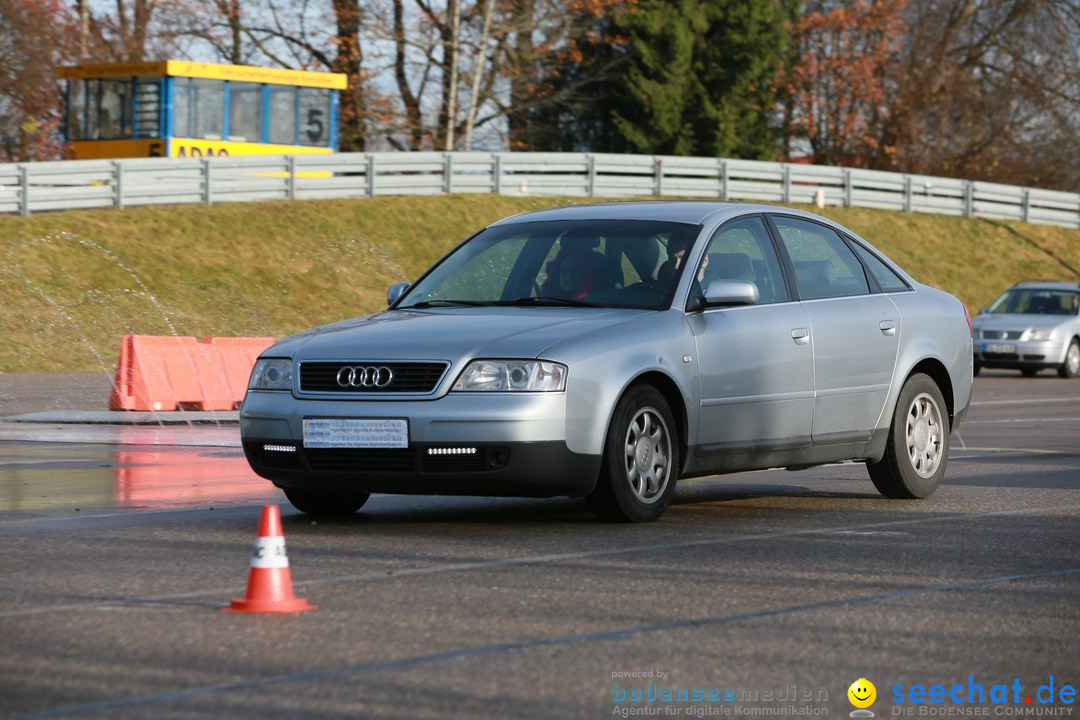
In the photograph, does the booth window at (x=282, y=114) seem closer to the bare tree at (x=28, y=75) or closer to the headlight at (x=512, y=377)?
the bare tree at (x=28, y=75)

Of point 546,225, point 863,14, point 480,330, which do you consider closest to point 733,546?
point 480,330

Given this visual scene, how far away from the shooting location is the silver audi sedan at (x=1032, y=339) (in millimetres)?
30812

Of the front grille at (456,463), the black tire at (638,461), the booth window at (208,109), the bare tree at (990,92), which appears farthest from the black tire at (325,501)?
the bare tree at (990,92)

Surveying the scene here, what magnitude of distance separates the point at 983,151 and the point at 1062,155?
367cm

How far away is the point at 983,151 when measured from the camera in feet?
211

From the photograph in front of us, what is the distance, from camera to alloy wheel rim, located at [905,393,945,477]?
11086 mm

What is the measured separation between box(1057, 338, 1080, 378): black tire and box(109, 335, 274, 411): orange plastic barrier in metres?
16.7

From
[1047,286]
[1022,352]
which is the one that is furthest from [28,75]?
[1022,352]

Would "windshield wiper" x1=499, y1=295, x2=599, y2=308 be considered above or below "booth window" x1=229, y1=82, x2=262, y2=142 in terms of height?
below

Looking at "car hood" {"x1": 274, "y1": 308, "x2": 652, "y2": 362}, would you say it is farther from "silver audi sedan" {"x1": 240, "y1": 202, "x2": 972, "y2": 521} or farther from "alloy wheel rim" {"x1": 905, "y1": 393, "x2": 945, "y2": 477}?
"alloy wheel rim" {"x1": 905, "y1": 393, "x2": 945, "y2": 477}

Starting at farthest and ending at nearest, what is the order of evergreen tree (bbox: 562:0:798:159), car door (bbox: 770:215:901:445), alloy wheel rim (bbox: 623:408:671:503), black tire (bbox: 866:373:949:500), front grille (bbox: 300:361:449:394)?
1. evergreen tree (bbox: 562:0:798:159)
2. black tire (bbox: 866:373:949:500)
3. car door (bbox: 770:215:901:445)
4. alloy wheel rim (bbox: 623:408:671:503)
5. front grille (bbox: 300:361:449:394)

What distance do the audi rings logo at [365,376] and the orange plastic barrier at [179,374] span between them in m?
10.0

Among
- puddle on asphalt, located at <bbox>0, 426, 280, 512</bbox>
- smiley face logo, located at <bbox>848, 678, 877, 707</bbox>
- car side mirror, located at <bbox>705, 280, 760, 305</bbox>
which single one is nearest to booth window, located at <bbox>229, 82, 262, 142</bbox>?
puddle on asphalt, located at <bbox>0, 426, 280, 512</bbox>

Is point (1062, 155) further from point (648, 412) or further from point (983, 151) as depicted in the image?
point (648, 412)
